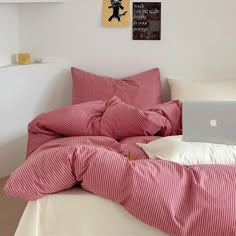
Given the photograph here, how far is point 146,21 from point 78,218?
5.68 ft

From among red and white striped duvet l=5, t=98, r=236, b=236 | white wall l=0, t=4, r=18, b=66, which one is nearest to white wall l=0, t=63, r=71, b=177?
white wall l=0, t=4, r=18, b=66

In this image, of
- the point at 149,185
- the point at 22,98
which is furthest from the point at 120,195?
the point at 22,98

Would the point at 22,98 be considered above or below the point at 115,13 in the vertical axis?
below

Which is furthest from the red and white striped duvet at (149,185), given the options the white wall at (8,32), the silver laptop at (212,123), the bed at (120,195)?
the white wall at (8,32)

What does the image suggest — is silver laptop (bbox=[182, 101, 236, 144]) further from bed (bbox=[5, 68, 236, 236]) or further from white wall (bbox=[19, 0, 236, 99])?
white wall (bbox=[19, 0, 236, 99])

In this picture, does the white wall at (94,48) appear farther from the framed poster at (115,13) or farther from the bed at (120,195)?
the bed at (120,195)

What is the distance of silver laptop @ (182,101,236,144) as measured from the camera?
74.6 inches

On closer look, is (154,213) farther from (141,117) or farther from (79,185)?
(141,117)

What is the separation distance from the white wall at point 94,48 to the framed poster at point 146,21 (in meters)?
0.04

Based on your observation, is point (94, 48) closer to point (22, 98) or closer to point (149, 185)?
point (22, 98)

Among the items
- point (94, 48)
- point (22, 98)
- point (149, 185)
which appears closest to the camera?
point (149, 185)

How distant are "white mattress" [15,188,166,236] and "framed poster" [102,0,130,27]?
1.63 metres

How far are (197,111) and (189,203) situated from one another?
0.52m

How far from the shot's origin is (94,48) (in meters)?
3.04
